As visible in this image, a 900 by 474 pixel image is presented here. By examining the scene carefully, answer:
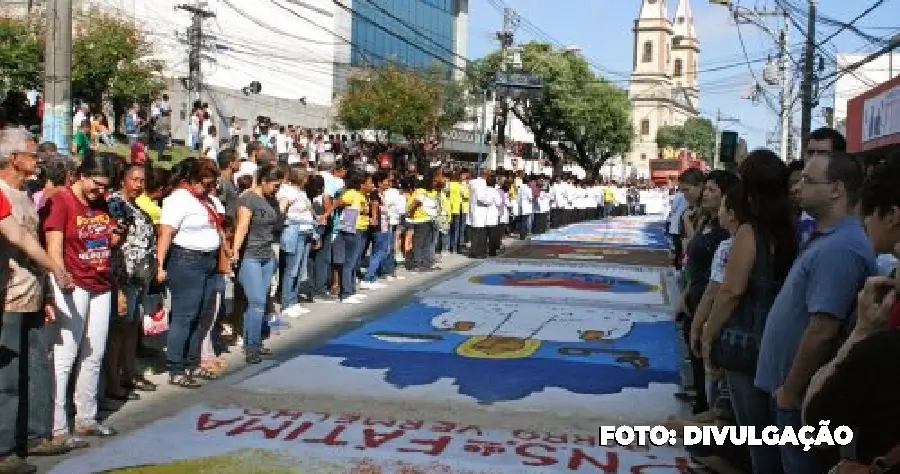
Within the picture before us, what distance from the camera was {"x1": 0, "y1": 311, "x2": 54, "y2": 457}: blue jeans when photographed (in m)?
5.51

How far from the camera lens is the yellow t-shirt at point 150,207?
8383mm

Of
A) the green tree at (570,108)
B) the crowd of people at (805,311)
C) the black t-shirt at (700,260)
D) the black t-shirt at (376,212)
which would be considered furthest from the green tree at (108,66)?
the crowd of people at (805,311)

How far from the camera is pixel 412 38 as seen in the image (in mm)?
71125

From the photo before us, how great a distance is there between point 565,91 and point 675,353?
50.6m

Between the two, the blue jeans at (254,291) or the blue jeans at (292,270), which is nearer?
the blue jeans at (254,291)

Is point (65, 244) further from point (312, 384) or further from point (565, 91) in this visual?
point (565, 91)

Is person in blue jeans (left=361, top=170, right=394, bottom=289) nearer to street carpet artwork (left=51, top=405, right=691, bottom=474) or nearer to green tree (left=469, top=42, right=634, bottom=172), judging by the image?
street carpet artwork (left=51, top=405, right=691, bottom=474)

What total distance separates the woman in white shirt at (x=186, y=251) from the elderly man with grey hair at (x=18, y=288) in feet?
6.42

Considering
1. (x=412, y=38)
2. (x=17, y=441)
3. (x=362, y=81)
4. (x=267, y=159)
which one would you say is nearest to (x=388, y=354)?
(x=267, y=159)

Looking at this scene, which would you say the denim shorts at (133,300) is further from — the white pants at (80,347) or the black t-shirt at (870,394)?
the black t-shirt at (870,394)

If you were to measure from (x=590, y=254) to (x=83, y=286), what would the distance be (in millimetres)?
16492

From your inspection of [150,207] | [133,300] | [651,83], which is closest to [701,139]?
[651,83]

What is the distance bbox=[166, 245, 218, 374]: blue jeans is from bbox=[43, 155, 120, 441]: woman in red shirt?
3.99 feet

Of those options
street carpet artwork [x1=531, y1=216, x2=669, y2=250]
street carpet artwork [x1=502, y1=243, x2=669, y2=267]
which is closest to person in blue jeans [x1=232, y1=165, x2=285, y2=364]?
street carpet artwork [x1=502, y1=243, x2=669, y2=267]
